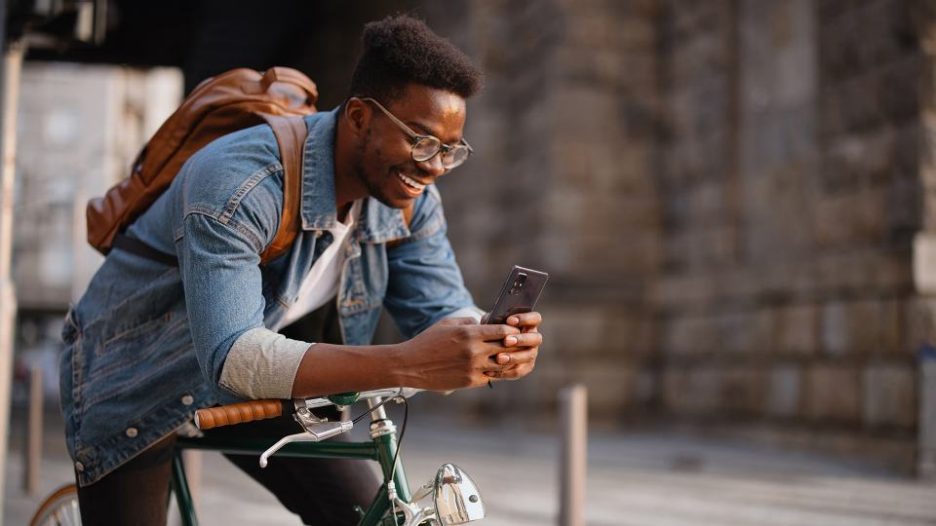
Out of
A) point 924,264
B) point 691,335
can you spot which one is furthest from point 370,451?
point 691,335

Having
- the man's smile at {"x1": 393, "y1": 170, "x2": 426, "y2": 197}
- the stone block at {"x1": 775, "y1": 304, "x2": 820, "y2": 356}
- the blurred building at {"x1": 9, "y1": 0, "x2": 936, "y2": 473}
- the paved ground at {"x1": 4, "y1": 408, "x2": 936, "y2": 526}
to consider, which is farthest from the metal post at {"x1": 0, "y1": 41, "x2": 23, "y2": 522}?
the stone block at {"x1": 775, "y1": 304, "x2": 820, "y2": 356}

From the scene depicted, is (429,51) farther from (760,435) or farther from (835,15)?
(760,435)

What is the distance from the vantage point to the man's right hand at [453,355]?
1.93 metres

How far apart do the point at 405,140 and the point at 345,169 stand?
0.70 feet

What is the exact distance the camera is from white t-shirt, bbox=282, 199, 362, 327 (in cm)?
246

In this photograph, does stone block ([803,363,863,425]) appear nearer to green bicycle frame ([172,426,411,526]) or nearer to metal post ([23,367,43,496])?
metal post ([23,367,43,496])

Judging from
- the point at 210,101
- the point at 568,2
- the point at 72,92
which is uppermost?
the point at 72,92

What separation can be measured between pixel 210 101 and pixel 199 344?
77 centimetres

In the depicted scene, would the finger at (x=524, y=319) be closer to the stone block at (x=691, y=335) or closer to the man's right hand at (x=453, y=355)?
the man's right hand at (x=453, y=355)

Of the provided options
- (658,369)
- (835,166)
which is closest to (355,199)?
(835,166)

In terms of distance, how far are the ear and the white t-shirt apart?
8.1 inches

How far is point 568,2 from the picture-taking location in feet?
40.2

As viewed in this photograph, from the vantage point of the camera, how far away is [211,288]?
2.06 meters

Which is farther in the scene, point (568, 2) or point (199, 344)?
point (568, 2)
